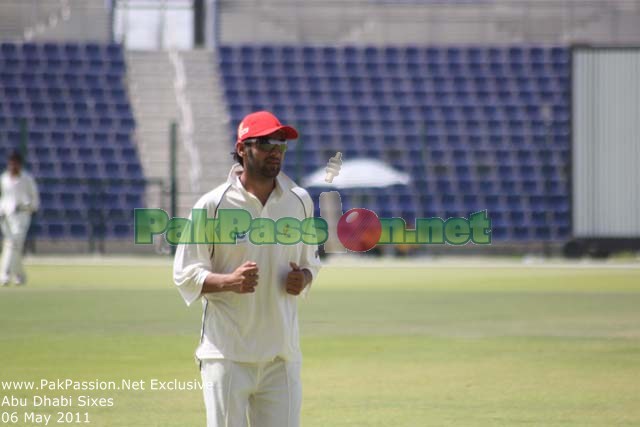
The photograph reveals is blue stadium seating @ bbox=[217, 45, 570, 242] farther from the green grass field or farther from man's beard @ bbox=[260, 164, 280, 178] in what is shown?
man's beard @ bbox=[260, 164, 280, 178]

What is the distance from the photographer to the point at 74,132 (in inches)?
1523

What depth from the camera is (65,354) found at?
39.4 ft

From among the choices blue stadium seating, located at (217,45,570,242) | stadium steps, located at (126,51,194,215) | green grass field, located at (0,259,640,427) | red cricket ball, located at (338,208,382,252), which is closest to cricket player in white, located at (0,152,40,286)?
green grass field, located at (0,259,640,427)

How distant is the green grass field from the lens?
29.8 feet

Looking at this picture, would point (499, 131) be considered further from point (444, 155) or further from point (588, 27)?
point (588, 27)

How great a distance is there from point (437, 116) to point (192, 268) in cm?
3516

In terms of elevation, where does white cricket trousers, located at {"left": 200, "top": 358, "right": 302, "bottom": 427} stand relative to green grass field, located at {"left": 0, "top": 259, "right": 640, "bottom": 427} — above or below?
above

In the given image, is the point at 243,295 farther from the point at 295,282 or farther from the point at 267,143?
the point at 267,143

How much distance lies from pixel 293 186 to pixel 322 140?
33.7m

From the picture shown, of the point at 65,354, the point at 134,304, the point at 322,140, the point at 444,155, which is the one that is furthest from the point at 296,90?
the point at 65,354

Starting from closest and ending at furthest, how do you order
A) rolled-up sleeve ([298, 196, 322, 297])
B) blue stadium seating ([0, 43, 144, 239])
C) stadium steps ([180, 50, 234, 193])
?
rolled-up sleeve ([298, 196, 322, 297]), blue stadium seating ([0, 43, 144, 239]), stadium steps ([180, 50, 234, 193])

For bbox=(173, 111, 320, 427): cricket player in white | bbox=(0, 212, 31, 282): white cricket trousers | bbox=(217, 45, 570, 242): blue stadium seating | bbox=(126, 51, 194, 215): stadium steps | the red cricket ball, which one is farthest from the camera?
bbox=(126, 51, 194, 215): stadium steps

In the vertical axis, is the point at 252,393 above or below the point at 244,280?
below

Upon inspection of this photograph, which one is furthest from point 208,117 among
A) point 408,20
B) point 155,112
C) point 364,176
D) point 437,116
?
point 408,20
